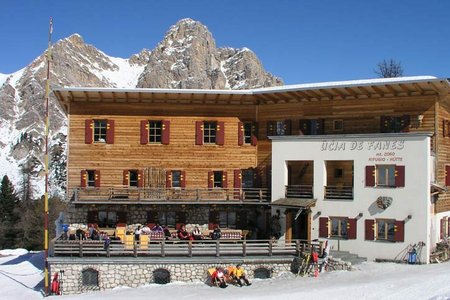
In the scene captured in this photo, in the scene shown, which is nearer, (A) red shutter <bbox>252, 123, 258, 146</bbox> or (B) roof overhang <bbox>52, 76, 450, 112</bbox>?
(B) roof overhang <bbox>52, 76, 450, 112</bbox>

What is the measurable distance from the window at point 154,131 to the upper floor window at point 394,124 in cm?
1284

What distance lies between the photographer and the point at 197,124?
33688mm

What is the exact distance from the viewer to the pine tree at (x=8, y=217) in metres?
69.1

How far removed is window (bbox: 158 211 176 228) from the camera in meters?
33.1

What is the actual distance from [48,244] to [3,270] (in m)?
6.95

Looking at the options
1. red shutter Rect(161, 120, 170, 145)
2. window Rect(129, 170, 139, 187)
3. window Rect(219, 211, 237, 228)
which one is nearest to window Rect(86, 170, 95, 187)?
window Rect(129, 170, 139, 187)

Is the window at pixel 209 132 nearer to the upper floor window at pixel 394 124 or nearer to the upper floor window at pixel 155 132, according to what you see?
the upper floor window at pixel 155 132

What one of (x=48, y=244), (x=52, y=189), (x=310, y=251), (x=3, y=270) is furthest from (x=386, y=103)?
(x=52, y=189)

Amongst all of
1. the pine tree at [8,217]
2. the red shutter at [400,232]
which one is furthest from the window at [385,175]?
the pine tree at [8,217]

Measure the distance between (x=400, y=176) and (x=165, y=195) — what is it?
523 inches

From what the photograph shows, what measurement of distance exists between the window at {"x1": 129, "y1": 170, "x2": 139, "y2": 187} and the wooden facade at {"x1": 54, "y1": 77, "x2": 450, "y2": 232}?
28 cm

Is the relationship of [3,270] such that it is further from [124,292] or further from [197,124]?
[197,124]

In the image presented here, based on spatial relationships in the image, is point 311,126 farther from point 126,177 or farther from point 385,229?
point 126,177

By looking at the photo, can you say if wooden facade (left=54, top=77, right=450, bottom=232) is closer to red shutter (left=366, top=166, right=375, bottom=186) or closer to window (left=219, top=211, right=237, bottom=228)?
window (left=219, top=211, right=237, bottom=228)
